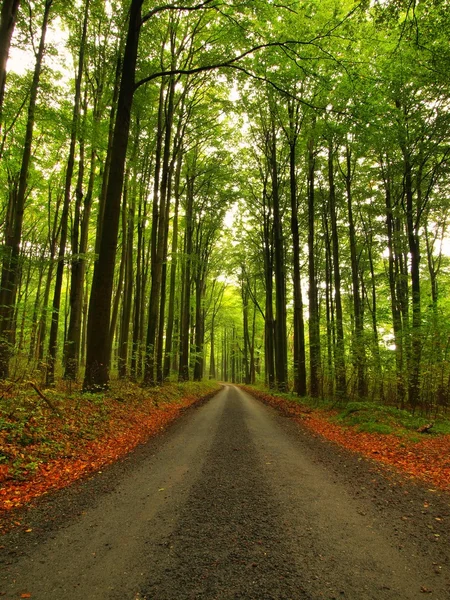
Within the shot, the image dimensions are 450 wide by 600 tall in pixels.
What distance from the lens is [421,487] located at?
4617mm

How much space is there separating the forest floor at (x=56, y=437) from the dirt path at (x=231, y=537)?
1.55 feet

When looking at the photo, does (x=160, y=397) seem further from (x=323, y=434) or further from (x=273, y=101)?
(x=273, y=101)

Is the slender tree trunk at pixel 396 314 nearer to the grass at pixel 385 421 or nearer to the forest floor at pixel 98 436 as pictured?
the grass at pixel 385 421

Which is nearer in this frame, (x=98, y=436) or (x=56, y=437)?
(x=56, y=437)

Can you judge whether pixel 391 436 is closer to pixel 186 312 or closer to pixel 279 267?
pixel 279 267

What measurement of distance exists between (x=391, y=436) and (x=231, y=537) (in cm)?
691

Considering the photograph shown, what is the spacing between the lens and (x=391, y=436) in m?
8.07

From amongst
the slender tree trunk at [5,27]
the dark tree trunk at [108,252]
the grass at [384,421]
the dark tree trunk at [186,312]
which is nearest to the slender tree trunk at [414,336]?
the grass at [384,421]

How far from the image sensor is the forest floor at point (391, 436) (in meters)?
5.75

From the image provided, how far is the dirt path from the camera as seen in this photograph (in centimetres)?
218

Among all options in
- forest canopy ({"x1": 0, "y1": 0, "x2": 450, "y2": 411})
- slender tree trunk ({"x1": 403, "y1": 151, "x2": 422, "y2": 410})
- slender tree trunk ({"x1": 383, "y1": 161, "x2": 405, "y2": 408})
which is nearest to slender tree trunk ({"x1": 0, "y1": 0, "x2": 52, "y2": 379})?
forest canopy ({"x1": 0, "y1": 0, "x2": 450, "y2": 411})

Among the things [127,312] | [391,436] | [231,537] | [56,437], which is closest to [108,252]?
[56,437]

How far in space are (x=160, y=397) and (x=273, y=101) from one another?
47.3 feet

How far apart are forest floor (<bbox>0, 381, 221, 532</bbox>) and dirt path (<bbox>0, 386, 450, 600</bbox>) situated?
47 centimetres
